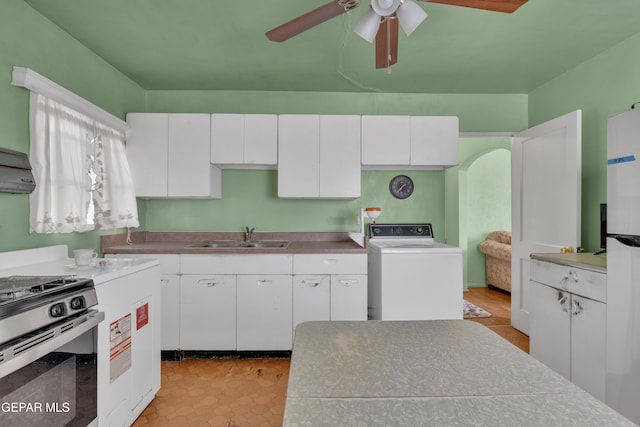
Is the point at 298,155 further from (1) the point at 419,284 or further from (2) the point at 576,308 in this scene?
(2) the point at 576,308

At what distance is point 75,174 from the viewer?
2.32m

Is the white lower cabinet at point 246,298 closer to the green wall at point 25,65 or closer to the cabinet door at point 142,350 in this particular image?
the cabinet door at point 142,350

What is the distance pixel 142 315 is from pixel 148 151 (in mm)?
1723

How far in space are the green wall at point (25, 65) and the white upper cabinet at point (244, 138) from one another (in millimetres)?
1014

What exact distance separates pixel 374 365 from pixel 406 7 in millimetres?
1496

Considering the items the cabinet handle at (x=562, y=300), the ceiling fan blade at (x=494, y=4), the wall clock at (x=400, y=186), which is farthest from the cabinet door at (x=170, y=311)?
the cabinet handle at (x=562, y=300)

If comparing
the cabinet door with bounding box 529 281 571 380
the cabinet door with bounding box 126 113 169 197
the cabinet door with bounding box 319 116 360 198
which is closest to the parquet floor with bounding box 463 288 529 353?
the cabinet door with bounding box 529 281 571 380

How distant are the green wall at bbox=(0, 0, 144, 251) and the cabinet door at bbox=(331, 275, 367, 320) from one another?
199cm

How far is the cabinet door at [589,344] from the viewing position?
6.00ft

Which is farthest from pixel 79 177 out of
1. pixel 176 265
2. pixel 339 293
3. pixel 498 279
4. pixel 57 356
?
pixel 498 279

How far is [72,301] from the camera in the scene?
1397mm

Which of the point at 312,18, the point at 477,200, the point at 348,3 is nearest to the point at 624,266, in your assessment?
the point at 348,3

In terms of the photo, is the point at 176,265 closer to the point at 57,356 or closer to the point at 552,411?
the point at 57,356

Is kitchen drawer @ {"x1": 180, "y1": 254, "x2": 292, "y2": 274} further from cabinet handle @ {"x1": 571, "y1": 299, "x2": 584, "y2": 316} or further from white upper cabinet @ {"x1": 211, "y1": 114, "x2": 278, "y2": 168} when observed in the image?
cabinet handle @ {"x1": 571, "y1": 299, "x2": 584, "y2": 316}
